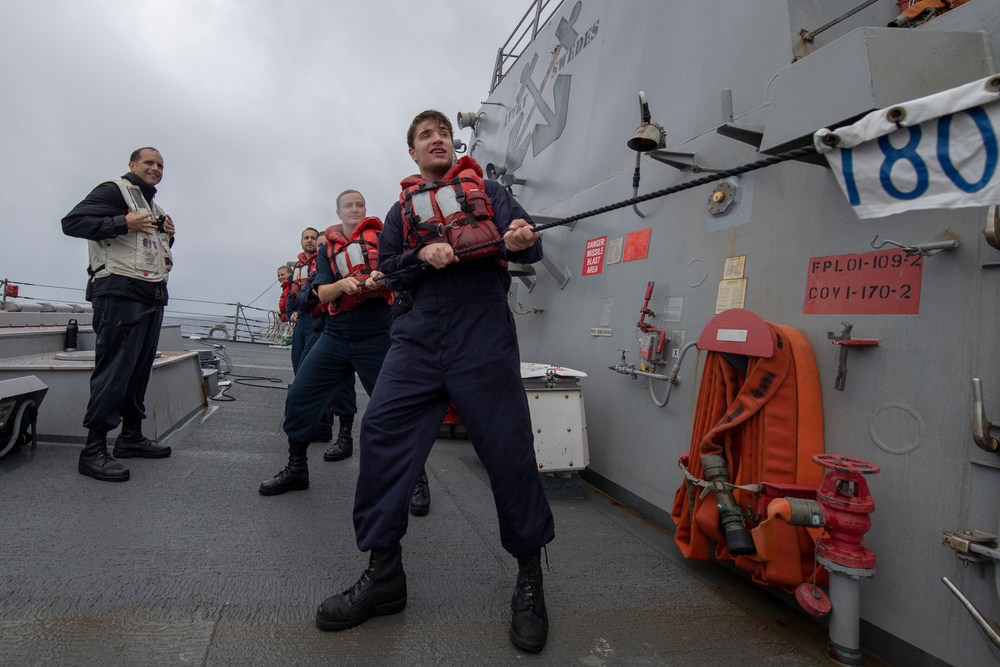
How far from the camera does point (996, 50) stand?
1.70 m

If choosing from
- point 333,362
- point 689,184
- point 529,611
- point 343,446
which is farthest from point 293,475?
point 689,184

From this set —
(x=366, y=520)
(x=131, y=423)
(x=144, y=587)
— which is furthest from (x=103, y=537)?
(x=131, y=423)

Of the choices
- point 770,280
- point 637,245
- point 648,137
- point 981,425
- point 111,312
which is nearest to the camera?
point 981,425

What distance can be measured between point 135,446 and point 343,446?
1234 millimetres

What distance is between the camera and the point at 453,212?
75.5 inches

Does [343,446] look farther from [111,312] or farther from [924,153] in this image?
[924,153]

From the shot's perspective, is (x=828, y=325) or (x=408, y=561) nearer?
(x=828, y=325)

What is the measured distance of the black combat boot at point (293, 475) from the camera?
2.92 m

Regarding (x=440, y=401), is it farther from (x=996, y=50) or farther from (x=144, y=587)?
(x=996, y=50)

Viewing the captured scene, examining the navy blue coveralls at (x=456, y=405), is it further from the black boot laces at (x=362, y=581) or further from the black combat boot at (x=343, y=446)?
the black combat boot at (x=343, y=446)

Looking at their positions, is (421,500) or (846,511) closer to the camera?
(846,511)

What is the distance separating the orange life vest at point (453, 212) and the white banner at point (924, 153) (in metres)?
0.99

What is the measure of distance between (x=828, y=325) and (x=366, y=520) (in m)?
1.77

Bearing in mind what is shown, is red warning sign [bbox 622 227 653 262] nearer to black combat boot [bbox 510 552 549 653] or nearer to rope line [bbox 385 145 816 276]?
rope line [bbox 385 145 816 276]
